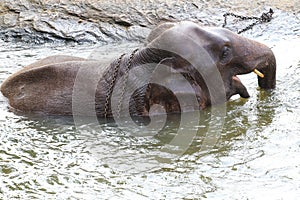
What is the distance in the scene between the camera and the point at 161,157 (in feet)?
21.1

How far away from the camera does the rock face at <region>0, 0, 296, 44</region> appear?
37.7 feet

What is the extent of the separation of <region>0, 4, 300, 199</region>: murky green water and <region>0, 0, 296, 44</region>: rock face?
3.47 m

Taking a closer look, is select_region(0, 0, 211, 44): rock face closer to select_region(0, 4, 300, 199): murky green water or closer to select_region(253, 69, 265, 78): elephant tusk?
select_region(0, 4, 300, 199): murky green water

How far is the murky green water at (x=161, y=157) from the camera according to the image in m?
5.70

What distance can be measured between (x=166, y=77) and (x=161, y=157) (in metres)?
1.18

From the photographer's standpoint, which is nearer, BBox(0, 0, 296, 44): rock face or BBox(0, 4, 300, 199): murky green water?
BBox(0, 4, 300, 199): murky green water

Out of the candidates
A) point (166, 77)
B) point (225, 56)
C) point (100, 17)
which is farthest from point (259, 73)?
point (100, 17)

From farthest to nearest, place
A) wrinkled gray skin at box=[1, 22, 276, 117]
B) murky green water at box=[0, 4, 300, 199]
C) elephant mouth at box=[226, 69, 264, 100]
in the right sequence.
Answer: elephant mouth at box=[226, 69, 264, 100], wrinkled gray skin at box=[1, 22, 276, 117], murky green water at box=[0, 4, 300, 199]

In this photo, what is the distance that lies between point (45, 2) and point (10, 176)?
6.75 meters

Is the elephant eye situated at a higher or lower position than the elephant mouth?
higher

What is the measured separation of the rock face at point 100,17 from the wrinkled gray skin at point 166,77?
3540mm

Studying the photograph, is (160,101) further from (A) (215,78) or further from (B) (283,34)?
(B) (283,34)

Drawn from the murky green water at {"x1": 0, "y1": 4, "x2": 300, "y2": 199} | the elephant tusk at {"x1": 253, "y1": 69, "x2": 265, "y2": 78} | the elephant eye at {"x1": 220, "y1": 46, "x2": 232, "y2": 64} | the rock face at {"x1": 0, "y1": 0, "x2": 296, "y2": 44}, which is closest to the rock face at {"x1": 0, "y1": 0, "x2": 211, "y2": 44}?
the rock face at {"x1": 0, "y1": 0, "x2": 296, "y2": 44}

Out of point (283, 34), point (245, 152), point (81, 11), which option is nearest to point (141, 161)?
point (245, 152)
